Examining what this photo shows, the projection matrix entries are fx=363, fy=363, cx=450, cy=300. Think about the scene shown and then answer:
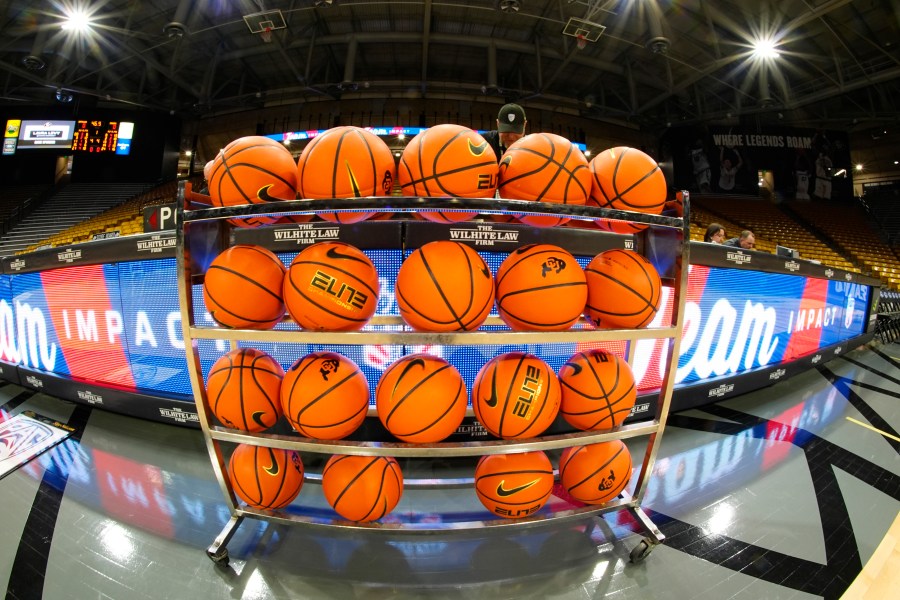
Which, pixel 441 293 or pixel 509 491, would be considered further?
Answer: pixel 509 491

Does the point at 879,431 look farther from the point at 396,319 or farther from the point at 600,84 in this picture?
the point at 600,84

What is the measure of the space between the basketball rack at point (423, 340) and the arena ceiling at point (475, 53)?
9057 mm

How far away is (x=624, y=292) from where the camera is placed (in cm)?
158

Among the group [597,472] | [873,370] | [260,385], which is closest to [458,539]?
[597,472]

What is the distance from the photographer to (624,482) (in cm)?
177

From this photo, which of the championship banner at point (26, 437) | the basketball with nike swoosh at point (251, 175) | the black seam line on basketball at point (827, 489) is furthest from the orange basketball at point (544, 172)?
the championship banner at point (26, 437)

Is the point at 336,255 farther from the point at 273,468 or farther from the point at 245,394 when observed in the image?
the point at 273,468

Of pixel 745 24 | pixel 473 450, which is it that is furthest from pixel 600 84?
pixel 473 450

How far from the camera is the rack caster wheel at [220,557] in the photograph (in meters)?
1.56

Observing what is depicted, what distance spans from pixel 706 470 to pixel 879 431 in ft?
6.16

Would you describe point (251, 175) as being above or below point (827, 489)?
above

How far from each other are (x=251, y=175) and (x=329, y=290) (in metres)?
0.56

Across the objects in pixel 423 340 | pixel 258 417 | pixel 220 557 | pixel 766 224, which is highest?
pixel 766 224

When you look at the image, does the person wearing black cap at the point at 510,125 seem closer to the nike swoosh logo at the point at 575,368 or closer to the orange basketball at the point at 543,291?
the orange basketball at the point at 543,291
